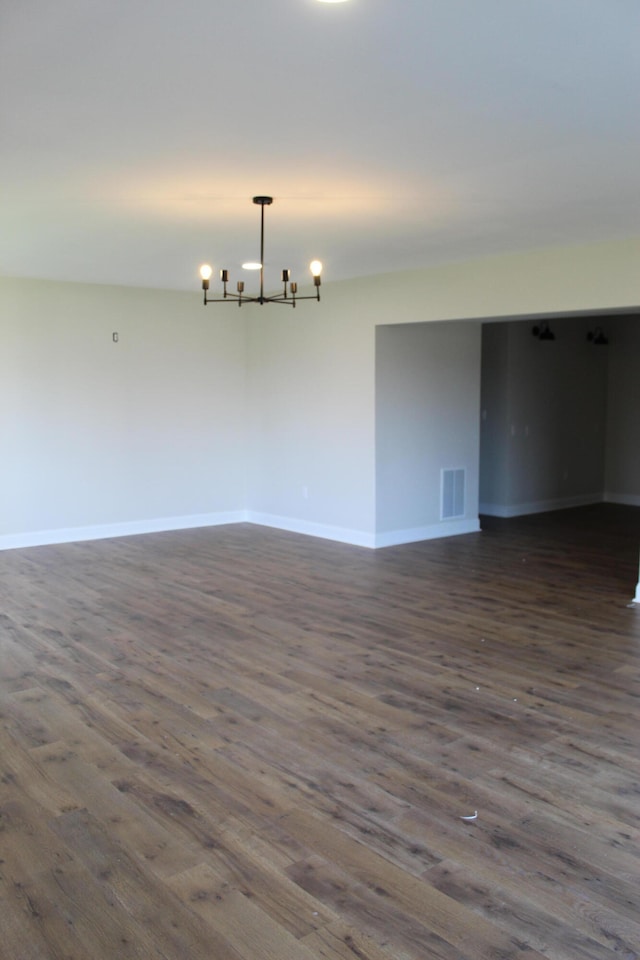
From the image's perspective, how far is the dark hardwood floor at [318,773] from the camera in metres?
2.13

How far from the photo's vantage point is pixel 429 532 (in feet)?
25.5

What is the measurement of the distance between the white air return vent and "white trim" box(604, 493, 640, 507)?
337 centimetres

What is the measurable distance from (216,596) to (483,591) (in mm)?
1952

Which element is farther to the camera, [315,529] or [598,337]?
[598,337]

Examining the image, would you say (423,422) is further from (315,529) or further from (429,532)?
(315,529)

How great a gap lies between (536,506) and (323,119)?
7.26 meters

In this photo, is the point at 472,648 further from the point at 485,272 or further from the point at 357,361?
the point at 357,361

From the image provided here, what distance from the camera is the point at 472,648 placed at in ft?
14.7

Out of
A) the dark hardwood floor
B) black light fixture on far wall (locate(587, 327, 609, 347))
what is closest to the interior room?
the dark hardwood floor

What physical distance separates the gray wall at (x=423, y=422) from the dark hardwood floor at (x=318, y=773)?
184cm

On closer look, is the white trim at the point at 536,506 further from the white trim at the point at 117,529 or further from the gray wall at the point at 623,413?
the white trim at the point at 117,529

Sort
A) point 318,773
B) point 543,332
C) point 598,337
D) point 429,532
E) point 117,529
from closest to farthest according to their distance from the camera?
point 318,773 → point 429,532 → point 117,529 → point 543,332 → point 598,337

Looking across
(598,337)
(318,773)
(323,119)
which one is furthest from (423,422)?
(318,773)

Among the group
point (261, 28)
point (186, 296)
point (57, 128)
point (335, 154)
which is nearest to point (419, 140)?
point (335, 154)
